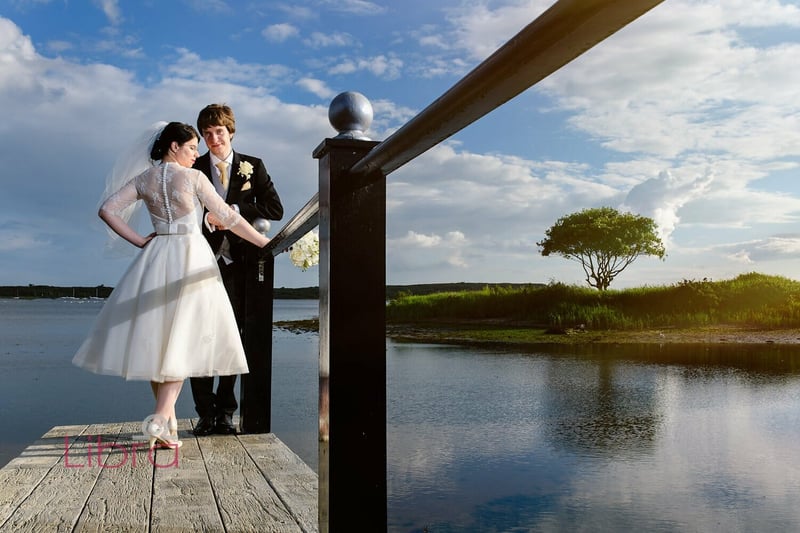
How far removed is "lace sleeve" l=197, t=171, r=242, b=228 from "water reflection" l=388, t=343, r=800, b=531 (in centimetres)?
138

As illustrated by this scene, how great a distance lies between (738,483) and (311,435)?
130 inches

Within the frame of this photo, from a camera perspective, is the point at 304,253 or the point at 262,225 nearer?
the point at 262,225

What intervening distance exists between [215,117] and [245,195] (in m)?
0.33

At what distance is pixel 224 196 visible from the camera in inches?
109

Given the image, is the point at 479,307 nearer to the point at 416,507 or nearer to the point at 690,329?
the point at 690,329

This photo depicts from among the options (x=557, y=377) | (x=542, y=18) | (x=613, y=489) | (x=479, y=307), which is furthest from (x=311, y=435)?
(x=479, y=307)

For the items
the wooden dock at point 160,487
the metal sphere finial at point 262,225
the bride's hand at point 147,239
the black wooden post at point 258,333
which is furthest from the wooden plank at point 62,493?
the metal sphere finial at point 262,225

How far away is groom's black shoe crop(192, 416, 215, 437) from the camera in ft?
9.05

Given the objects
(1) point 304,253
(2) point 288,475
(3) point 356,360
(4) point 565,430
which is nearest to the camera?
(3) point 356,360

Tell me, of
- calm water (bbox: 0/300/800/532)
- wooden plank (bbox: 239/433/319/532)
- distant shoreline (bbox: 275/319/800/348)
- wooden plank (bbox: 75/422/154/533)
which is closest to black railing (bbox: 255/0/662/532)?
wooden plank (bbox: 239/433/319/532)

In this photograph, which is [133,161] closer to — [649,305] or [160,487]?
[160,487]

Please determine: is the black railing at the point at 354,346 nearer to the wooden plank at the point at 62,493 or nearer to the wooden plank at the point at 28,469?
the wooden plank at the point at 62,493

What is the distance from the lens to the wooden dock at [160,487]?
1624 mm

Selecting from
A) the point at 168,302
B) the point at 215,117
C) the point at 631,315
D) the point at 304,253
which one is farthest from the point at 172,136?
the point at 631,315
